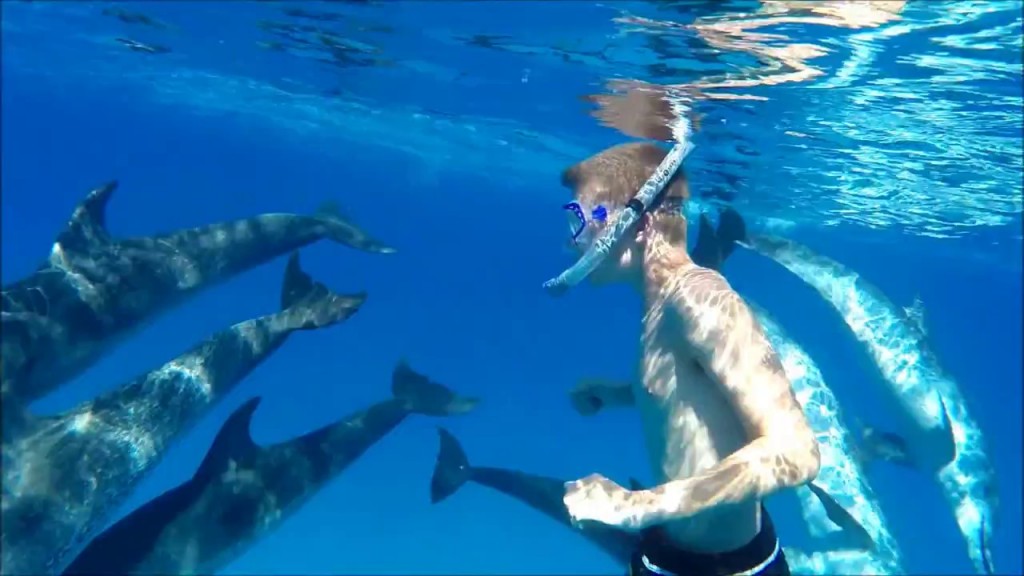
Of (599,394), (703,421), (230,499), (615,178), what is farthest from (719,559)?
(230,499)

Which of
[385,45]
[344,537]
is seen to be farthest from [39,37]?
[344,537]

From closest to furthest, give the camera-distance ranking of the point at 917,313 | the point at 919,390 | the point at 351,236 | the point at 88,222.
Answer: the point at 88,222, the point at 351,236, the point at 919,390, the point at 917,313

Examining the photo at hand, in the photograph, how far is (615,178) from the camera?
484cm

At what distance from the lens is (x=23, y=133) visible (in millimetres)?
65062

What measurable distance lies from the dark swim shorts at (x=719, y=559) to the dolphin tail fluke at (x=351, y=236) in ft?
29.7

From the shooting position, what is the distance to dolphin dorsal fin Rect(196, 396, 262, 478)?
8984 millimetres

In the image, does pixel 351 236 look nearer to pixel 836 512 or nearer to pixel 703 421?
pixel 836 512

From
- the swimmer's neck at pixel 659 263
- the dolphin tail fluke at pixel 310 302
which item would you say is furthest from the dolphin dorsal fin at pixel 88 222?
the swimmer's neck at pixel 659 263

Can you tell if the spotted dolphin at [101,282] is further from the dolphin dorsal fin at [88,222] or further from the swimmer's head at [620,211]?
the swimmer's head at [620,211]

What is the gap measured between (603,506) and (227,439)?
6.58 metres

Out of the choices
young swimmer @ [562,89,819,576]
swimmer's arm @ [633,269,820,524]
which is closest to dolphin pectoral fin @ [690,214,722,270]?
young swimmer @ [562,89,819,576]

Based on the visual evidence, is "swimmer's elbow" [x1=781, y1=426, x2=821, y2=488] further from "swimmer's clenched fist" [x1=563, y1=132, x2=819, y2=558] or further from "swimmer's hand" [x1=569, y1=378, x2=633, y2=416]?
"swimmer's hand" [x1=569, y1=378, x2=633, y2=416]

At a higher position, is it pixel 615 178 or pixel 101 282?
pixel 615 178

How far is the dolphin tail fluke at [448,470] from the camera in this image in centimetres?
1200
